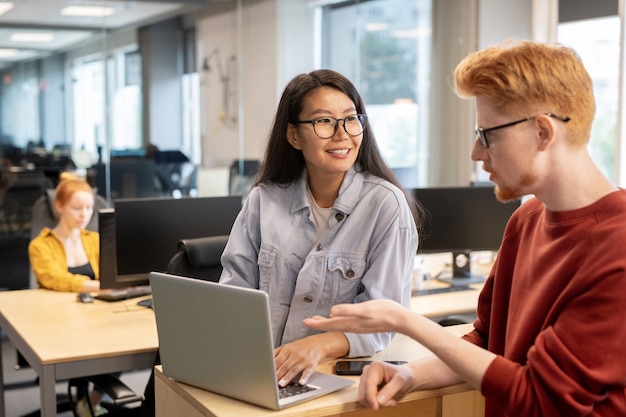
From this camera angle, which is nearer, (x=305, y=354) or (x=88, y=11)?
(x=305, y=354)

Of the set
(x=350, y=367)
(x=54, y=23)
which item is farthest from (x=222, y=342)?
(x=54, y=23)

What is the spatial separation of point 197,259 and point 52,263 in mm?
1169

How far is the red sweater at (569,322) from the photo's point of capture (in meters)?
1.39

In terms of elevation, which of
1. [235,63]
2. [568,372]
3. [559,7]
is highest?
[559,7]

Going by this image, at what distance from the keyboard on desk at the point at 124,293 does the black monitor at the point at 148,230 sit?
0.48ft

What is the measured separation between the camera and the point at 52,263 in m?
3.85

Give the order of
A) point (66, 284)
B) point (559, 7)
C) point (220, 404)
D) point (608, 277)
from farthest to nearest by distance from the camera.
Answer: point (559, 7)
point (66, 284)
point (220, 404)
point (608, 277)

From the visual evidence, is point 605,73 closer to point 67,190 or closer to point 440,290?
point 440,290

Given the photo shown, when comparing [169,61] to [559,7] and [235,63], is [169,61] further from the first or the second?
[559,7]

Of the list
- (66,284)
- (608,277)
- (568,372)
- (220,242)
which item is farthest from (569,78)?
(66,284)

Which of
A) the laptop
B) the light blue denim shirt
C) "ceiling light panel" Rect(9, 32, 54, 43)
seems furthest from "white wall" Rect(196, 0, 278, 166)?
the laptop

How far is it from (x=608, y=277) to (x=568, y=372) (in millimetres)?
179

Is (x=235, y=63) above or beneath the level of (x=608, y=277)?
above

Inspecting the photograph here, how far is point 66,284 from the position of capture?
3764mm
